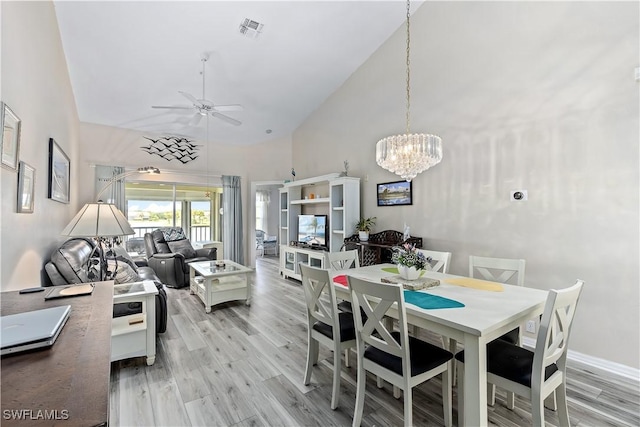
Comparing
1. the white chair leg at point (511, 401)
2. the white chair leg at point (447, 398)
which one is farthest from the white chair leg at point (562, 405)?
the white chair leg at point (447, 398)

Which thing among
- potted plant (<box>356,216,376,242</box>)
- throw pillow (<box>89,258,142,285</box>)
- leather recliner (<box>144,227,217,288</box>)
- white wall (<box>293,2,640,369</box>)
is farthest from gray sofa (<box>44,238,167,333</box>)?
white wall (<box>293,2,640,369</box>)

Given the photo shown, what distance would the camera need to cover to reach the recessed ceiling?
3264 mm

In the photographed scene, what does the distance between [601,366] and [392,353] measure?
2.27 meters

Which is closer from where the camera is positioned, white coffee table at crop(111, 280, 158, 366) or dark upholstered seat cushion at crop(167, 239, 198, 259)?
white coffee table at crop(111, 280, 158, 366)

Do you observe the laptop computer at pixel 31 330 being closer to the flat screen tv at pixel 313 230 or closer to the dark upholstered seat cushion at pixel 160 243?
the flat screen tv at pixel 313 230

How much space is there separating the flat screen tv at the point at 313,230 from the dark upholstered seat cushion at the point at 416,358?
3.41m

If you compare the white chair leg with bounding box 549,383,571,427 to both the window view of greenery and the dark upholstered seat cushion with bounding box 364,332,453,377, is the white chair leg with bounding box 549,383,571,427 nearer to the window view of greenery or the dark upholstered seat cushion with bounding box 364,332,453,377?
the dark upholstered seat cushion with bounding box 364,332,453,377

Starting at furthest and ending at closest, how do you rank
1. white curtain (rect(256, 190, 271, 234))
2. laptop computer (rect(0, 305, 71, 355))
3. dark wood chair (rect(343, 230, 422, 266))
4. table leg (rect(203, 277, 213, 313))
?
white curtain (rect(256, 190, 271, 234)), dark wood chair (rect(343, 230, 422, 266)), table leg (rect(203, 277, 213, 313)), laptop computer (rect(0, 305, 71, 355))

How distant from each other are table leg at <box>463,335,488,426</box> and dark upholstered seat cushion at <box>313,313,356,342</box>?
2.70ft

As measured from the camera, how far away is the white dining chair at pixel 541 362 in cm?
150

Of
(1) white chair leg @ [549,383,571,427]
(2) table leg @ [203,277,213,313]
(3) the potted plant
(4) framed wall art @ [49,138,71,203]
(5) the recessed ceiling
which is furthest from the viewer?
(3) the potted plant

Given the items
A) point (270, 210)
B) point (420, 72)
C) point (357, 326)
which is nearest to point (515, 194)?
point (420, 72)

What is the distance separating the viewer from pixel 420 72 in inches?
159

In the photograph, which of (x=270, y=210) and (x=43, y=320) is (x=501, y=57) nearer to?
(x=43, y=320)
